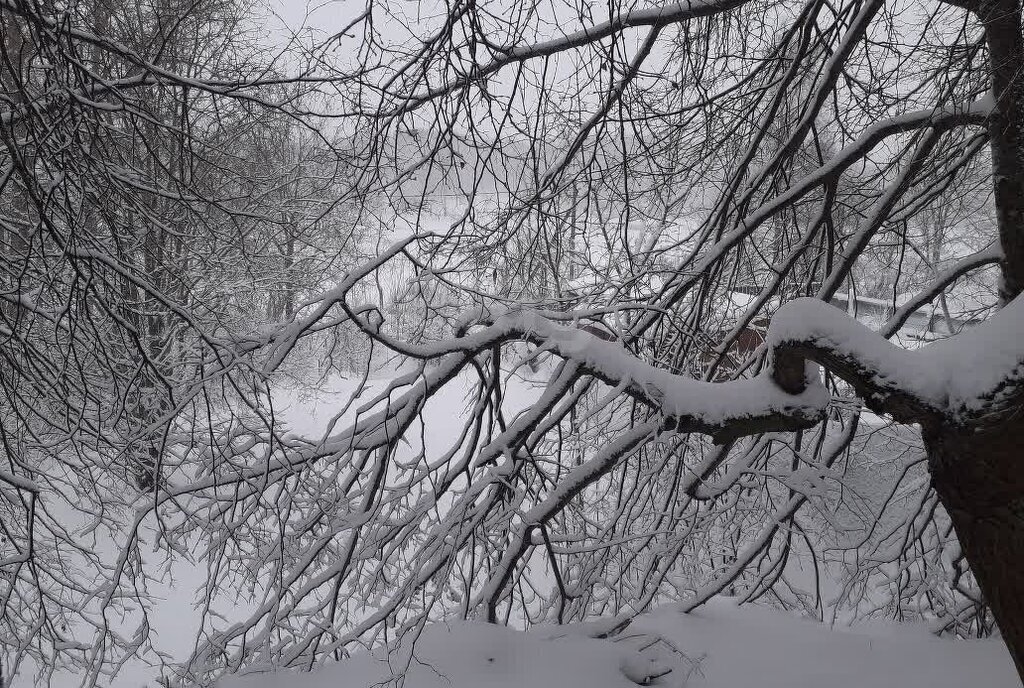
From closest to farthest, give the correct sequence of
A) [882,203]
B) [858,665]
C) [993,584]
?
1. [993,584]
2. [858,665]
3. [882,203]

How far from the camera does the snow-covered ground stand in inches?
115

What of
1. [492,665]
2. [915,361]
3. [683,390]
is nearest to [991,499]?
[915,361]

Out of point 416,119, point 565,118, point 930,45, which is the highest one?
point 565,118

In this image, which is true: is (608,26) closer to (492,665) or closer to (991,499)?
(991,499)

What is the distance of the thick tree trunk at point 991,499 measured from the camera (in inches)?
82.4

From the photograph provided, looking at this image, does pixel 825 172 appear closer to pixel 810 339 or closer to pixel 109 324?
pixel 810 339

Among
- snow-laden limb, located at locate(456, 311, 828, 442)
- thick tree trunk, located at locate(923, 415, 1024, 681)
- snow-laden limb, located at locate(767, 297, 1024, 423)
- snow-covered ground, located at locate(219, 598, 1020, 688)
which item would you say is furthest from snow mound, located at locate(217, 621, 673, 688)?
snow-laden limb, located at locate(767, 297, 1024, 423)

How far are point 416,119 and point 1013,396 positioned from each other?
9.11 ft

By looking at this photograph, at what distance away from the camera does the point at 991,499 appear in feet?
7.04

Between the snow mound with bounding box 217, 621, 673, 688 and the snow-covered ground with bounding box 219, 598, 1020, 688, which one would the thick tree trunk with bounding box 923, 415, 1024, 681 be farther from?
the snow mound with bounding box 217, 621, 673, 688

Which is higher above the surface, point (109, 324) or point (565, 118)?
point (109, 324)

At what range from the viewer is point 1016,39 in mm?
2939

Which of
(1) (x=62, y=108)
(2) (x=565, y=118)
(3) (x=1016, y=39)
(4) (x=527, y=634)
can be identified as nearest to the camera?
(1) (x=62, y=108)

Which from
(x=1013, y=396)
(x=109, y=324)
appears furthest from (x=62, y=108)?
(x=109, y=324)
